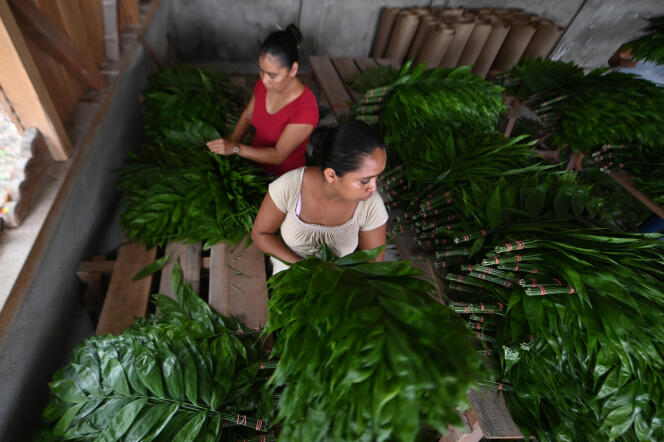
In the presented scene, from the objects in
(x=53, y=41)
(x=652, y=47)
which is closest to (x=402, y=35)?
(x=652, y=47)

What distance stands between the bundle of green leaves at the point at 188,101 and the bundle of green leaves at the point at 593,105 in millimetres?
2264

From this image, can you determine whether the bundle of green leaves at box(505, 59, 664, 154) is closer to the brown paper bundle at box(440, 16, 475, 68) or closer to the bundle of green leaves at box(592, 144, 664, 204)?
the bundle of green leaves at box(592, 144, 664, 204)

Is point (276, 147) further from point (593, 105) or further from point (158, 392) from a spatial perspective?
point (593, 105)

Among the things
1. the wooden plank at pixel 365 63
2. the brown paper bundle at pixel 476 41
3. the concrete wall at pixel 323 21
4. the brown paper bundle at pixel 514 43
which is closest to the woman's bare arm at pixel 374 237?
the wooden plank at pixel 365 63

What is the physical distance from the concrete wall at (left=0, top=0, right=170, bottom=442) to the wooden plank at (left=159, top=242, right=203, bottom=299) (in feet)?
1.44

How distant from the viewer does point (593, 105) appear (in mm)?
2176

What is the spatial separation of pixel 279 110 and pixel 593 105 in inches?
77.3

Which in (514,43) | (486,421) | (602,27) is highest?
(602,27)

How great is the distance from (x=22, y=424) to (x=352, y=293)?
4.80 ft

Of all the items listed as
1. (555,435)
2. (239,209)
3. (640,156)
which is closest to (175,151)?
(239,209)

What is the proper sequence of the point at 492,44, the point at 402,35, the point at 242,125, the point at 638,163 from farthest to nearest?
the point at 492,44 < the point at 402,35 < the point at 242,125 < the point at 638,163

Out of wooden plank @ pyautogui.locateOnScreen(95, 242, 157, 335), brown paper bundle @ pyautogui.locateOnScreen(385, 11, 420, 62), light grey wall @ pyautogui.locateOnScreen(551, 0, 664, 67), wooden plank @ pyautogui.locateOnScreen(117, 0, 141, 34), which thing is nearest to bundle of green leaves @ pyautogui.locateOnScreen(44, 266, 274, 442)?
wooden plank @ pyautogui.locateOnScreen(95, 242, 157, 335)

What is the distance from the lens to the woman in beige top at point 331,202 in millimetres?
1239

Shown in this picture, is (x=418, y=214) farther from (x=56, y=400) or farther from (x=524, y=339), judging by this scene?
(x=56, y=400)
